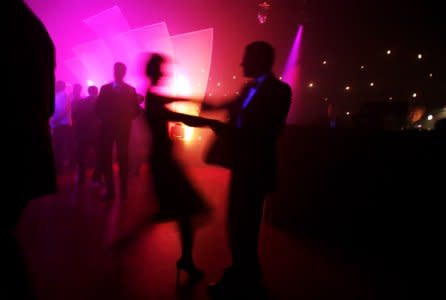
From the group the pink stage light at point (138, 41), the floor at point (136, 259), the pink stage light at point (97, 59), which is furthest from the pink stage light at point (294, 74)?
the pink stage light at point (97, 59)

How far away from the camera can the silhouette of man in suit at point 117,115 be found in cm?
468

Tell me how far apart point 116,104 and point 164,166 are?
267cm

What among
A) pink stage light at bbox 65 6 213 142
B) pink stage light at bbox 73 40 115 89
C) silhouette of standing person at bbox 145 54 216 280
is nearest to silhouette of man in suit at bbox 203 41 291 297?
silhouette of standing person at bbox 145 54 216 280

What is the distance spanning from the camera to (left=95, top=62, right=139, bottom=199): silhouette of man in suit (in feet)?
15.3

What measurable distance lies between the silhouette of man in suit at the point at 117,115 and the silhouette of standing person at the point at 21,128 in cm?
343

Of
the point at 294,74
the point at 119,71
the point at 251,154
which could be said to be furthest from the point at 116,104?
the point at 294,74

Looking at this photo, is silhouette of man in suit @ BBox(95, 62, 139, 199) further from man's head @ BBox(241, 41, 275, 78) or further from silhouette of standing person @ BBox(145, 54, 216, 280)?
man's head @ BBox(241, 41, 275, 78)

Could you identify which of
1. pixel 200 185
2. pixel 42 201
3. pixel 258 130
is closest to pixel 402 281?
pixel 258 130

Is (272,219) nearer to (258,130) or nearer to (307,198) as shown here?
(307,198)

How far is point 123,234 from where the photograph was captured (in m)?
3.62

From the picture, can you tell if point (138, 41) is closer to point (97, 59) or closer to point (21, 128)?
point (97, 59)

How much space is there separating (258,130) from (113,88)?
330 centimetres

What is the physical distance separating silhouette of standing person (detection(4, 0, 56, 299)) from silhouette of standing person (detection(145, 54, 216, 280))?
1.08 meters

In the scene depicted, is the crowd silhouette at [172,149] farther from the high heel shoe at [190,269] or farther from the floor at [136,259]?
the floor at [136,259]
